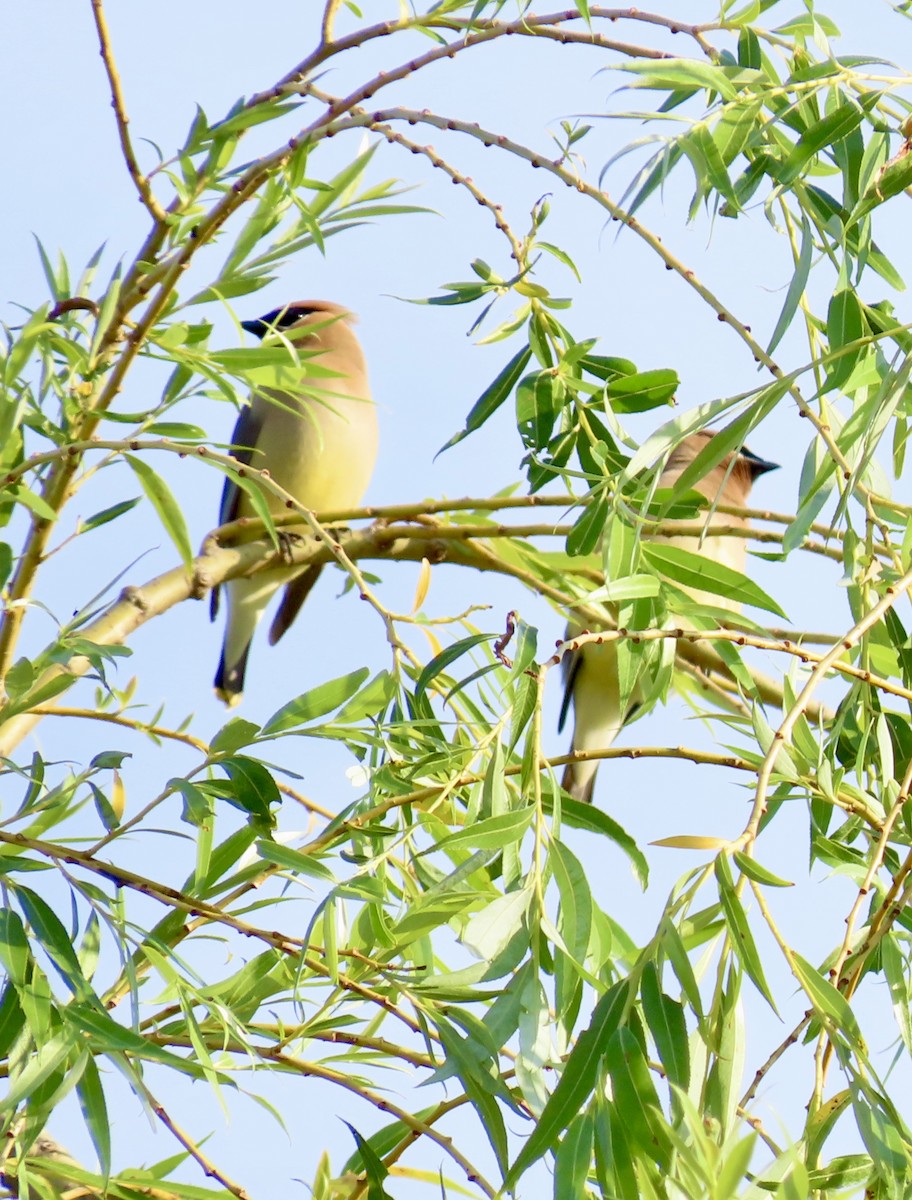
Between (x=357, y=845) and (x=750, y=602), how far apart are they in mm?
490

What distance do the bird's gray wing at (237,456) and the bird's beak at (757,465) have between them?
1.62m

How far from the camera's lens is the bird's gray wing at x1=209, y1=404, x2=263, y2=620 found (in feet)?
17.2

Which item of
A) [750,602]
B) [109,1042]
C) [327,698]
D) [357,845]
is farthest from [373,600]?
[109,1042]

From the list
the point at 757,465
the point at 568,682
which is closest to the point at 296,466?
the point at 568,682

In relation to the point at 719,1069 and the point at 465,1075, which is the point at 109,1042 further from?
the point at 719,1069

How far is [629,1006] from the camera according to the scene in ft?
4.29

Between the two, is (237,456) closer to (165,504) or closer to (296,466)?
(296,466)

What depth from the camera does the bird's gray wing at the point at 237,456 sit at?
17.2ft

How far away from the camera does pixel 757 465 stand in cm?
547

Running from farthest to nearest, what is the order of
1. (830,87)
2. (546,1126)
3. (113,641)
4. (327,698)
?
(113,641) < (327,698) < (830,87) < (546,1126)

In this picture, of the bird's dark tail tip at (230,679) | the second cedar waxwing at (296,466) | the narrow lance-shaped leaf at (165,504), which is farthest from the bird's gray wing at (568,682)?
the narrow lance-shaped leaf at (165,504)

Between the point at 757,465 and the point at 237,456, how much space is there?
1748 millimetres

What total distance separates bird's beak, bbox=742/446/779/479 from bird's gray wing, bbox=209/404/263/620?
63.8 inches

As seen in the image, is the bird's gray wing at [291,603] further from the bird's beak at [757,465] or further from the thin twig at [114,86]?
the thin twig at [114,86]
